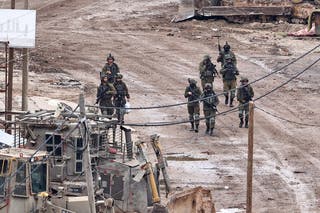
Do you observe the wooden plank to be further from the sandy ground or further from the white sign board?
the white sign board

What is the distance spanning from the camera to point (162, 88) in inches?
1558

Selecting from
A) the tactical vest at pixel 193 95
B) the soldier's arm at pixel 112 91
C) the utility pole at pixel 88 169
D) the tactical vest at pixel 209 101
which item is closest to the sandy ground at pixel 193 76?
the tactical vest at pixel 209 101

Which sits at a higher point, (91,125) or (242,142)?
(91,125)

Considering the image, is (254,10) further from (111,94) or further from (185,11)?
(111,94)

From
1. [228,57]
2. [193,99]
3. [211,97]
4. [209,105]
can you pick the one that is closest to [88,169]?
[211,97]

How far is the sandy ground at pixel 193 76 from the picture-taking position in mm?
28250

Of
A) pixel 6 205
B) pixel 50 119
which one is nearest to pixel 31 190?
pixel 6 205

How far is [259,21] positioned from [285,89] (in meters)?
12.8

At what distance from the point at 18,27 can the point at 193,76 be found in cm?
1314

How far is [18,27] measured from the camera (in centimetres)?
2917

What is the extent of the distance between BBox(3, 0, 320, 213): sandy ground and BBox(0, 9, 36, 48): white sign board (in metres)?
5.17

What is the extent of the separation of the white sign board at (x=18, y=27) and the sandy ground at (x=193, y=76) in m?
5.17

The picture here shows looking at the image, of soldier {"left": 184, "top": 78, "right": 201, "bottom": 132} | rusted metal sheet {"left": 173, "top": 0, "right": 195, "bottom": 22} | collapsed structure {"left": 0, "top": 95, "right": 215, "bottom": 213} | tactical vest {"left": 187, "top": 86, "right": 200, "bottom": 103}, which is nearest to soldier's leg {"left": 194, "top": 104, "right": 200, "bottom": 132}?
soldier {"left": 184, "top": 78, "right": 201, "bottom": 132}

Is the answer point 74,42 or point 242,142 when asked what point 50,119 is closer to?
point 242,142
